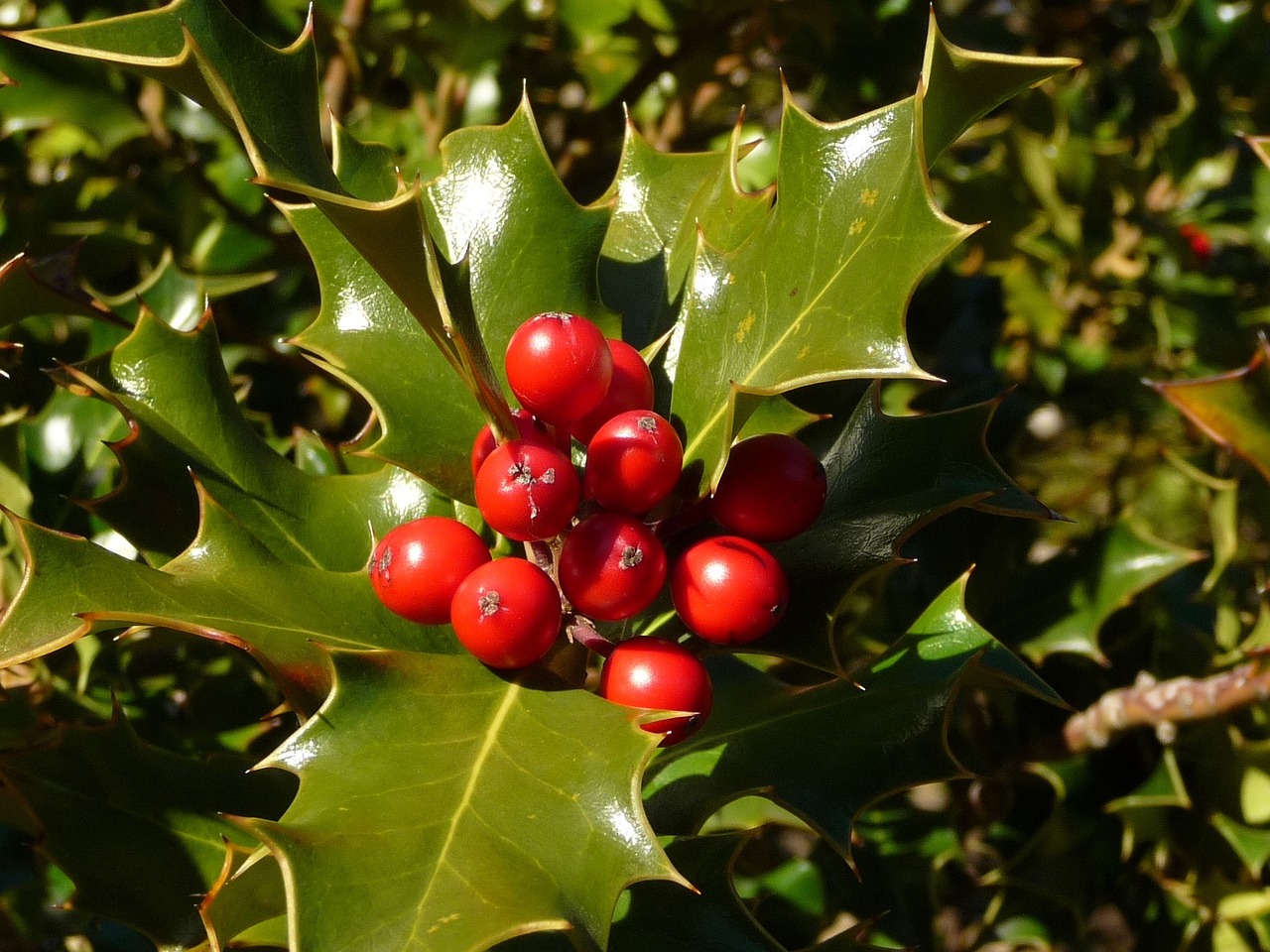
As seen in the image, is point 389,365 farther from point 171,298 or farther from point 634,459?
point 171,298

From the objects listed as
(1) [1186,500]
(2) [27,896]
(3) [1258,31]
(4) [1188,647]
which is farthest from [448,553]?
(3) [1258,31]

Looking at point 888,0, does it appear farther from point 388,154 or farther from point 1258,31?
point 388,154

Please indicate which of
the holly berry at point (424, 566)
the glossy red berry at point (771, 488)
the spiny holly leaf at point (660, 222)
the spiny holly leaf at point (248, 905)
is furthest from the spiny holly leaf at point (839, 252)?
the spiny holly leaf at point (248, 905)

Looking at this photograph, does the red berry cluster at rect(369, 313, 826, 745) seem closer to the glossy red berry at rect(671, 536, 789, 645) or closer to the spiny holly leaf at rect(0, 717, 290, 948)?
the glossy red berry at rect(671, 536, 789, 645)

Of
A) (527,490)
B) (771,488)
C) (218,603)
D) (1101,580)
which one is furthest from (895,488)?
(1101,580)

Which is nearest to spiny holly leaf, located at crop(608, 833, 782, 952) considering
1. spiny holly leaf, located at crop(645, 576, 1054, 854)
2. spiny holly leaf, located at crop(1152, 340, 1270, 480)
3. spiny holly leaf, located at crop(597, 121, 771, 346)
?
spiny holly leaf, located at crop(645, 576, 1054, 854)
